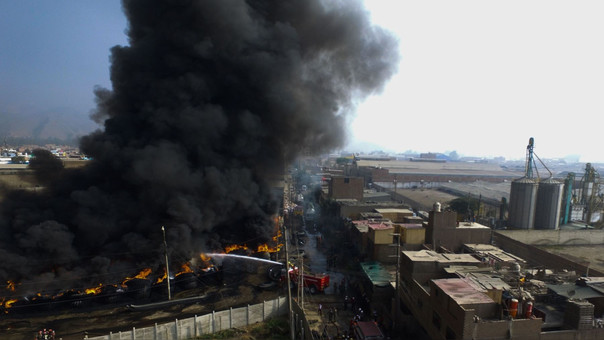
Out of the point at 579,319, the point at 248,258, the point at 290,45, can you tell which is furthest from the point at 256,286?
the point at 290,45

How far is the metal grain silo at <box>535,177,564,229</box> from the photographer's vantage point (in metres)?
36.5

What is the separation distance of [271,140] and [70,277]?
17394mm

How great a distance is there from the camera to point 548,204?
120 ft

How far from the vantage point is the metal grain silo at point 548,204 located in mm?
36469

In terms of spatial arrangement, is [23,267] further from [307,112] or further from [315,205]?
[315,205]

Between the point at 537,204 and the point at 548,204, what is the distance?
0.97 metres

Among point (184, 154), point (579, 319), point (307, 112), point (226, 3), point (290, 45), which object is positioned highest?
point (226, 3)

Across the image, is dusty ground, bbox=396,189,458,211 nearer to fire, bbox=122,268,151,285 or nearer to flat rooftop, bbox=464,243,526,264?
flat rooftop, bbox=464,243,526,264

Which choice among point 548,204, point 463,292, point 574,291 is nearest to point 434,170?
point 548,204

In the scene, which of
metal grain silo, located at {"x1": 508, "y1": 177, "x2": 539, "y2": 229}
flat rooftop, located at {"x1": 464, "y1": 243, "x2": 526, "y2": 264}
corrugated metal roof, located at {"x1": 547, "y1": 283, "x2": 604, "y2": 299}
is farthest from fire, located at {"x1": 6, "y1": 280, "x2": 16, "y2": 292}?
metal grain silo, located at {"x1": 508, "y1": 177, "x2": 539, "y2": 229}

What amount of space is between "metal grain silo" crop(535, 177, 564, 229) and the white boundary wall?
106ft

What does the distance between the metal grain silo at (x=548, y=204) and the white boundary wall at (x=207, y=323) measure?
3243 cm

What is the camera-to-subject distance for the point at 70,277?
18.6 metres

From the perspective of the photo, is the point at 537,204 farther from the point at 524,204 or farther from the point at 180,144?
the point at 180,144
